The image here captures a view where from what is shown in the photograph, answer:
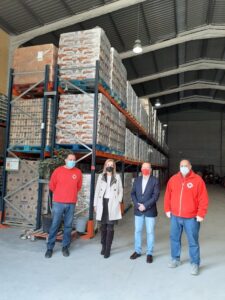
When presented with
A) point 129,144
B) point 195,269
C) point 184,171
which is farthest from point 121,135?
point 195,269

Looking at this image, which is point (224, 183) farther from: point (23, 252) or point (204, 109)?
point (23, 252)

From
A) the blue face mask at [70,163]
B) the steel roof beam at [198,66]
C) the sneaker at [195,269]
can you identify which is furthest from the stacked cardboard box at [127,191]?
the steel roof beam at [198,66]

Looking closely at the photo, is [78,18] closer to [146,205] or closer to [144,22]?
[144,22]

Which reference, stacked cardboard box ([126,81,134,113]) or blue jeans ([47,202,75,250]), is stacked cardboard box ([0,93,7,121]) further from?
blue jeans ([47,202,75,250])

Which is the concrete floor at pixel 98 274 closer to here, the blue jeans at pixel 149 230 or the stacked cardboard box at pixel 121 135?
the blue jeans at pixel 149 230

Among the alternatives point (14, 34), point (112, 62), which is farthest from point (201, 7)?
point (14, 34)

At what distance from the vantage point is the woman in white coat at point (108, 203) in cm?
512

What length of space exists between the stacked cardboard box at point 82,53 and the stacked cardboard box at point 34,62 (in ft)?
0.89

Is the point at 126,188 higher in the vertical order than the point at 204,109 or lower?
lower

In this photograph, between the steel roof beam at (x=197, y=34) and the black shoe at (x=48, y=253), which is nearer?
the black shoe at (x=48, y=253)

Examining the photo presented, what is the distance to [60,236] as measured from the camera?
6.00m

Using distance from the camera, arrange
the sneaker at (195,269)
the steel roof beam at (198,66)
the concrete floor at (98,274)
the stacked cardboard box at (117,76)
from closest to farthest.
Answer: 1. the concrete floor at (98,274)
2. the sneaker at (195,269)
3. the stacked cardboard box at (117,76)
4. the steel roof beam at (198,66)

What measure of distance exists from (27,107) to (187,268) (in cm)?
523

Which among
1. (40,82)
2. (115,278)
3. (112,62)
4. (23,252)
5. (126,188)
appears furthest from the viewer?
(126,188)
